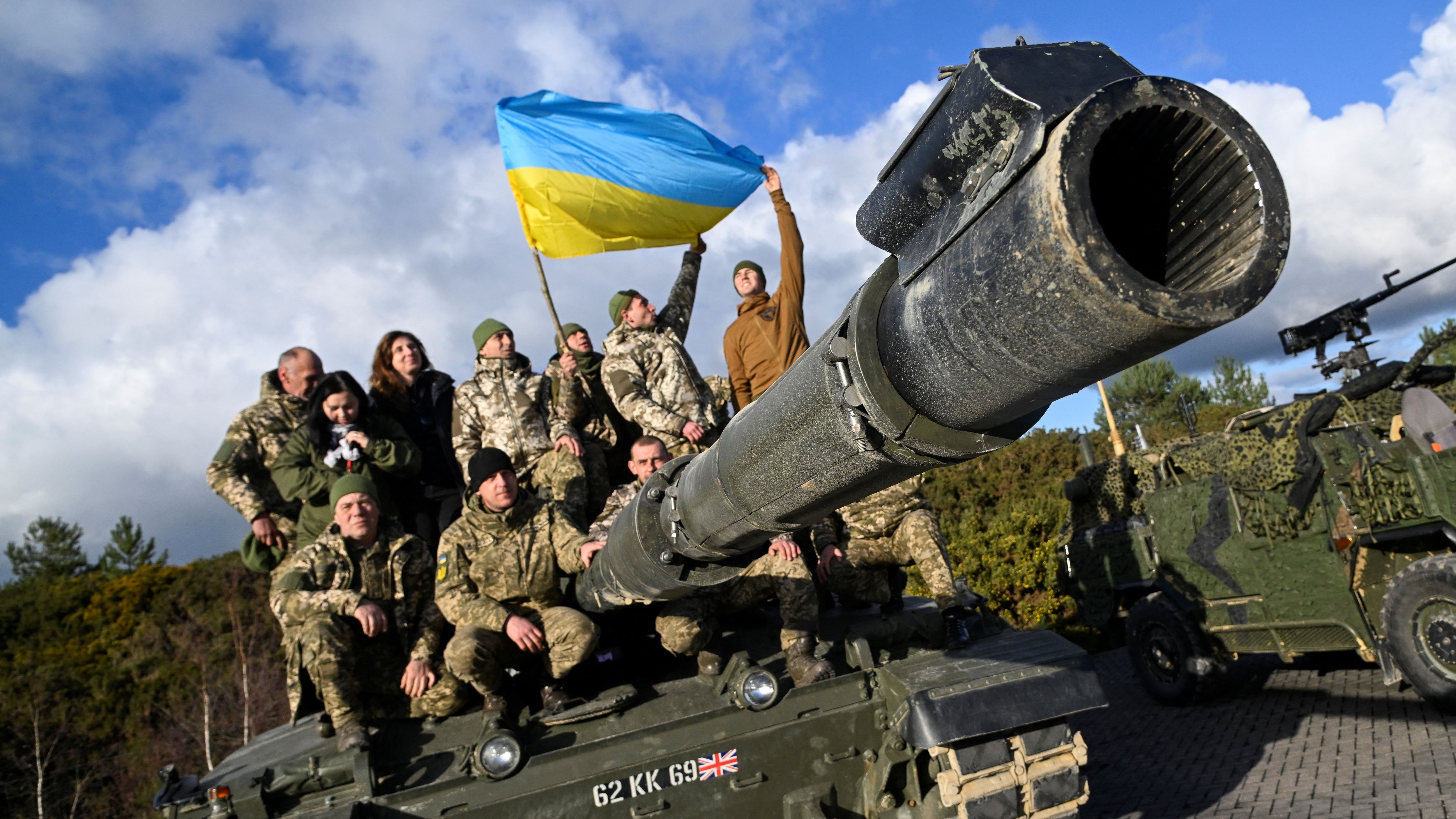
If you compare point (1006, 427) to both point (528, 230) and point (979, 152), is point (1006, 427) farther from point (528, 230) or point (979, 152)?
point (528, 230)

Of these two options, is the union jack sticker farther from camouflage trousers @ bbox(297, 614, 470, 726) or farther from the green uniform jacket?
the green uniform jacket

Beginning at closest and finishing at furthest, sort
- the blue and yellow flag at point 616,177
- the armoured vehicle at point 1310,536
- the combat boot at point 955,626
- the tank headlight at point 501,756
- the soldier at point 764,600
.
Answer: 1. the tank headlight at point 501,756
2. the soldier at point 764,600
3. the combat boot at point 955,626
4. the armoured vehicle at point 1310,536
5. the blue and yellow flag at point 616,177

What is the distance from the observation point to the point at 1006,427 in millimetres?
1653

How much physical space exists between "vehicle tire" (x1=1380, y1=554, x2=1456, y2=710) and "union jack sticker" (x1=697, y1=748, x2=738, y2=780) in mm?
4768

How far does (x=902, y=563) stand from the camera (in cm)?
482

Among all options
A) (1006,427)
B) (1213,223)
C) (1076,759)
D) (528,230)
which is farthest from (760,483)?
(528,230)

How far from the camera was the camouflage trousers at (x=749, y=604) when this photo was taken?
4.22m

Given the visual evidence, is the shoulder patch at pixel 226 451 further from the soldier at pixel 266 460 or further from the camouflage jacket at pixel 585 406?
the camouflage jacket at pixel 585 406

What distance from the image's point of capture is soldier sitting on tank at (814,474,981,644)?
→ 4.46 m

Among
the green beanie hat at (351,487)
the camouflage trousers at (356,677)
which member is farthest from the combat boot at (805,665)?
the green beanie hat at (351,487)

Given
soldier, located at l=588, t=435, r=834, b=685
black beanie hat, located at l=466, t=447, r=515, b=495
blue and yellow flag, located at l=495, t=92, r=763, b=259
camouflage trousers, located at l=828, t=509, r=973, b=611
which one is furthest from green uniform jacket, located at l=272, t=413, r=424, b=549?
camouflage trousers, located at l=828, t=509, r=973, b=611

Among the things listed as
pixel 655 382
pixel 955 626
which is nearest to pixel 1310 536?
pixel 955 626

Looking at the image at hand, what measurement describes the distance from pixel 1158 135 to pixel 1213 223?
0.14 meters

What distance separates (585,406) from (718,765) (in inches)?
120
